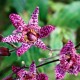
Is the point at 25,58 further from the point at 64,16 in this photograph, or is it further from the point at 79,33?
the point at 79,33

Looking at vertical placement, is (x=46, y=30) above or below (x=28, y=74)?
above

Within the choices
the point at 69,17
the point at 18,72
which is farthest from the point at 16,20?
the point at 69,17

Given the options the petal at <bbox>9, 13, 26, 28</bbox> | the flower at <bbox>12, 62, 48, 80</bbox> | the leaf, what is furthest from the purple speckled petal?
the leaf

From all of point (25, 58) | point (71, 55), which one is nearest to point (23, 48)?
point (71, 55)

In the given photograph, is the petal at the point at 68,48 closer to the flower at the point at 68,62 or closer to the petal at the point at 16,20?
the flower at the point at 68,62

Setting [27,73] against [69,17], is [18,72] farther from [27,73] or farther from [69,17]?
[69,17]

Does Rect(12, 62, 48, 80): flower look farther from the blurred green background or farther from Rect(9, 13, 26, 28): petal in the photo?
the blurred green background
